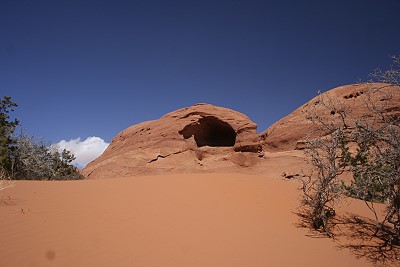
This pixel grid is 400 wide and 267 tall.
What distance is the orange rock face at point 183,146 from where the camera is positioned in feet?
68.8

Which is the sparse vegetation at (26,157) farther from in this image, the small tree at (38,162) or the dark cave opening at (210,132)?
the dark cave opening at (210,132)

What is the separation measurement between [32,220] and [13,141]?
1252cm

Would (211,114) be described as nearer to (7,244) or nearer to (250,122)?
(250,122)

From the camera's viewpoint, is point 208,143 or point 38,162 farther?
point 208,143

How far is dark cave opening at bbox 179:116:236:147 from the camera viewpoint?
938 inches

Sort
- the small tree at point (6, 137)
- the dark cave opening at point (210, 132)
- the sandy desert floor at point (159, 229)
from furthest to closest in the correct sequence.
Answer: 1. the dark cave opening at point (210, 132)
2. the small tree at point (6, 137)
3. the sandy desert floor at point (159, 229)

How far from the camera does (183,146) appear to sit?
22359 mm

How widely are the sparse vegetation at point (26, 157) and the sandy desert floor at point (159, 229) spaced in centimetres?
741

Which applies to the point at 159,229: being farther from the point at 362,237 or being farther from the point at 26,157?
the point at 26,157

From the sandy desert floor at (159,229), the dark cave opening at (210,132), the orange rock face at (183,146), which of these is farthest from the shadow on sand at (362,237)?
the dark cave opening at (210,132)

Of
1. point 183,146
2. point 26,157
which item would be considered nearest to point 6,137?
point 26,157

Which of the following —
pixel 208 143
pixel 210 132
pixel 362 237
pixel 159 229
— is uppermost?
pixel 210 132

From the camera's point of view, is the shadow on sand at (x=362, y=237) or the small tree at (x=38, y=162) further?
the small tree at (x=38, y=162)

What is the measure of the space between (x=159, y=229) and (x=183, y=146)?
1691cm
